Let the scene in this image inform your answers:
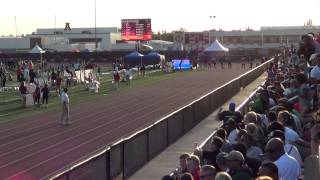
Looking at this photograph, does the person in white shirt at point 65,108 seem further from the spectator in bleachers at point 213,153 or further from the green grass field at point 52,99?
the spectator in bleachers at point 213,153

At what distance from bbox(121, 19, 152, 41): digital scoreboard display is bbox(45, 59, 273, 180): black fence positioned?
205ft

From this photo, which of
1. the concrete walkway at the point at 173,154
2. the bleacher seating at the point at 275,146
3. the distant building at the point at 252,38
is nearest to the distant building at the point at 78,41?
the distant building at the point at 252,38

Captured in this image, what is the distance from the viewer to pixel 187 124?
21781 millimetres

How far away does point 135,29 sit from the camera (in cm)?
8894

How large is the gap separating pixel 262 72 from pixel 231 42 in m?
101

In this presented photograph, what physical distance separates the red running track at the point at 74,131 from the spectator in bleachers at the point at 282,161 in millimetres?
10121

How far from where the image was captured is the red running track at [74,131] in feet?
62.5

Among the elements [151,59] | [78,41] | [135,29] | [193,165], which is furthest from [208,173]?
[78,41]

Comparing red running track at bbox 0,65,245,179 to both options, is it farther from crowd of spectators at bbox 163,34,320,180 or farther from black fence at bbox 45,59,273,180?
crowd of spectators at bbox 163,34,320,180

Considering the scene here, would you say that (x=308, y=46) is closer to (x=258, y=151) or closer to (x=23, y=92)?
(x=258, y=151)

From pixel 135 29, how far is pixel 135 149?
245 feet

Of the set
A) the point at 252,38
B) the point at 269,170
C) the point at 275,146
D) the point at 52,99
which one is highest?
the point at 252,38

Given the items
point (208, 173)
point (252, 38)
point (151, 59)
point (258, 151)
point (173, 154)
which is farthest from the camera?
point (252, 38)

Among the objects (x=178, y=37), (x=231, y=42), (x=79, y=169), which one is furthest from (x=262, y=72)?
(x=231, y=42)
